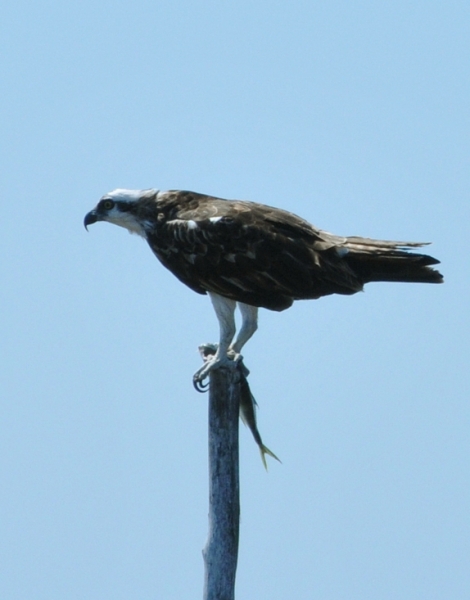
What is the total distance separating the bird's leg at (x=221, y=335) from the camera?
1048cm

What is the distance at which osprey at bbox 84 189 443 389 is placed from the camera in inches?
425

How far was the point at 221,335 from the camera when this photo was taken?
1091cm

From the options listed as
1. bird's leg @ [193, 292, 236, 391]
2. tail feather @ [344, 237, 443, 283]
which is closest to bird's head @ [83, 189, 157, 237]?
bird's leg @ [193, 292, 236, 391]

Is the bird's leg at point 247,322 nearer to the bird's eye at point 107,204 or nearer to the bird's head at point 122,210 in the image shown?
the bird's head at point 122,210

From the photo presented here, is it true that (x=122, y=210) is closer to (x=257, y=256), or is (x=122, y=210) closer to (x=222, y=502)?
(x=257, y=256)

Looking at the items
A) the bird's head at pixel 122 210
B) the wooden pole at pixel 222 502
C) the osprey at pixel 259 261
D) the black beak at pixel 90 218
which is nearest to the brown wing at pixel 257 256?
the osprey at pixel 259 261

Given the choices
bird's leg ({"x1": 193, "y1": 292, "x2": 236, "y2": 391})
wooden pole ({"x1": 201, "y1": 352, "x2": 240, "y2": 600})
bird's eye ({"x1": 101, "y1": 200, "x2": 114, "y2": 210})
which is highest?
bird's eye ({"x1": 101, "y1": 200, "x2": 114, "y2": 210})

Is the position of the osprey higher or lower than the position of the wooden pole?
higher

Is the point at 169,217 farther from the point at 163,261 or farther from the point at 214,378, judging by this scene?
the point at 214,378

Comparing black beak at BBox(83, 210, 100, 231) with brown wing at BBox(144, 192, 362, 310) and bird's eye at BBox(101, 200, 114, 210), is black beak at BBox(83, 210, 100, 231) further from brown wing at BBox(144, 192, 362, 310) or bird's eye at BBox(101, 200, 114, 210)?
brown wing at BBox(144, 192, 362, 310)

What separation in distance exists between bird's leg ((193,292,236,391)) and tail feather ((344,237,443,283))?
114cm

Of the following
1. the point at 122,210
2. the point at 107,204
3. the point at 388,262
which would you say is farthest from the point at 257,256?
the point at 107,204

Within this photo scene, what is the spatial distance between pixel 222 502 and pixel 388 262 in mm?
2638

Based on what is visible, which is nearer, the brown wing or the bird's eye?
the brown wing
